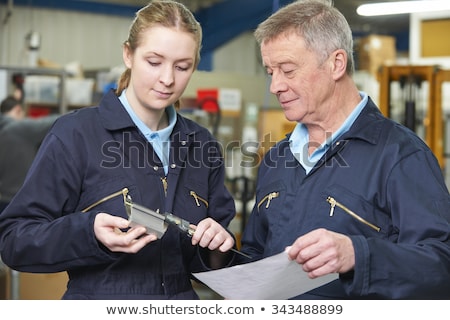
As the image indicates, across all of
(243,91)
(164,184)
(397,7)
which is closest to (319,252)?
(164,184)

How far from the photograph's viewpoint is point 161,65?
4.48ft

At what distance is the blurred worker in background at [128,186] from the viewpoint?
1252mm

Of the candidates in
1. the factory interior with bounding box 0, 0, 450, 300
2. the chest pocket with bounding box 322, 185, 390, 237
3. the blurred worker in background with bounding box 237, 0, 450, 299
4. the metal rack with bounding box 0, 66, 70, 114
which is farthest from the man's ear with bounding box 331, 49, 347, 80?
the metal rack with bounding box 0, 66, 70, 114

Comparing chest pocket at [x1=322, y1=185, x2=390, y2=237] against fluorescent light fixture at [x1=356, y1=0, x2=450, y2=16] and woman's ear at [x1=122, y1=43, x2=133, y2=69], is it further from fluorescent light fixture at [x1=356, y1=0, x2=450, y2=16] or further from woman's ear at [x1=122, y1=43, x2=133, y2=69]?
fluorescent light fixture at [x1=356, y1=0, x2=450, y2=16]

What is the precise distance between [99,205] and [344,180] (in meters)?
0.52

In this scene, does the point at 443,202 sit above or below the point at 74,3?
below

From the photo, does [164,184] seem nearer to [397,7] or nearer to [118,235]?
[118,235]

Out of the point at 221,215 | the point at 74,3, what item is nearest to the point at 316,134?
the point at 221,215

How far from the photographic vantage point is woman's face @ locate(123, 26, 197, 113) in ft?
4.45

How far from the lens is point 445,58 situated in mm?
6020

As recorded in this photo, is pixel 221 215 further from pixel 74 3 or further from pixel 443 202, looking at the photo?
pixel 74 3

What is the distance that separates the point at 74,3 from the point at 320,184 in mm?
7940

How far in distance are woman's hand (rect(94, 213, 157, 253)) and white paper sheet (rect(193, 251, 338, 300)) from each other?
0.15 meters

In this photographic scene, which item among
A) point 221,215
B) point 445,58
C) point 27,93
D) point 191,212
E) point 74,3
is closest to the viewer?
point 191,212
